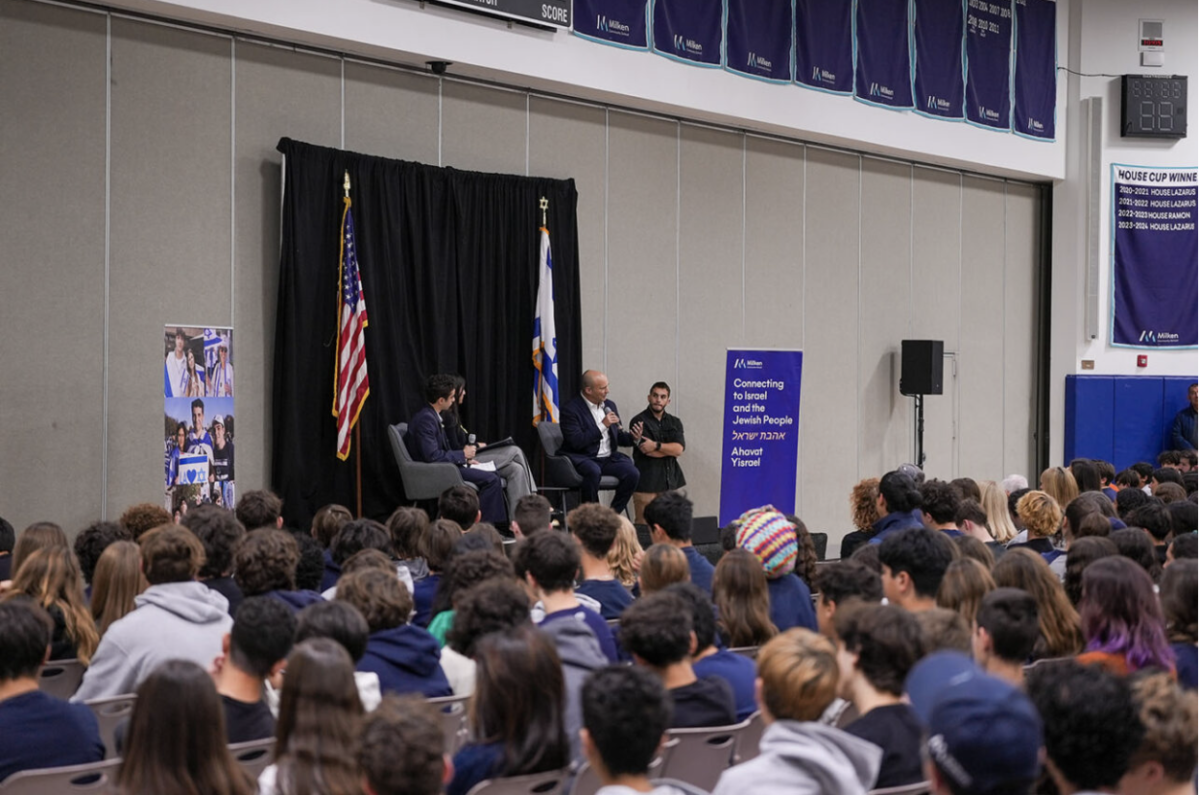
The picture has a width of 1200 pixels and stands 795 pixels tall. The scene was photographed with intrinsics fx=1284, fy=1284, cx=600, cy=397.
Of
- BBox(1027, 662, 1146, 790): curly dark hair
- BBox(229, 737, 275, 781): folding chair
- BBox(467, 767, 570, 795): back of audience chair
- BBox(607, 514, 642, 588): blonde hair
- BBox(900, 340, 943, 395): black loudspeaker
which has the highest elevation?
BBox(900, 340, 943, 395): black loudspeaker

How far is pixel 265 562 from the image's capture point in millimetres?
4207

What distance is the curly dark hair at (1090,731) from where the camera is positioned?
2.06m

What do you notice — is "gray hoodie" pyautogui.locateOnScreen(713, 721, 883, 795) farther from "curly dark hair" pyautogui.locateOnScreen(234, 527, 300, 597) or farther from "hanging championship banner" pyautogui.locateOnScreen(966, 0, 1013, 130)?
"hanging championship banner" pyautogui.locateOnScreen(966, 0, 1013, 130)

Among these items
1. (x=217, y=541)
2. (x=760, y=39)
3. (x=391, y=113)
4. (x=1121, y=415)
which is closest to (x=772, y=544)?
(x=217, y=541)

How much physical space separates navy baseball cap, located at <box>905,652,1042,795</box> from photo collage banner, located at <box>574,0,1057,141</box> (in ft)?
29.5

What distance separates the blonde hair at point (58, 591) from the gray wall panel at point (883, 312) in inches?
402

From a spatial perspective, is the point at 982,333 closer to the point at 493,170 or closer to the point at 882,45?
the point at 882,45

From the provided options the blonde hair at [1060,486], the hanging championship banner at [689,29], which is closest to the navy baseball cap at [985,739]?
the blonde hair at [1060,486]

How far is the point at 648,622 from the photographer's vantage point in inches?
126

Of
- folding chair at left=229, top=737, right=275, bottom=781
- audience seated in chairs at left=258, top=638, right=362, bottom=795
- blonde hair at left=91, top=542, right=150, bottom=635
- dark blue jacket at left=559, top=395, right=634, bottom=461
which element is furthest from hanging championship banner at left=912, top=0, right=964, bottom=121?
audience seated in chairs at left=258, top=638, right=362, bottom=795

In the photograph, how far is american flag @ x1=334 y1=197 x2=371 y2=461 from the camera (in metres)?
8.85

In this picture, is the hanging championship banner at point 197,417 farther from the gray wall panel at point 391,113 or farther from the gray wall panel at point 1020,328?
the gray wall panel at point 1020,328

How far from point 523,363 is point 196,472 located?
115 inches

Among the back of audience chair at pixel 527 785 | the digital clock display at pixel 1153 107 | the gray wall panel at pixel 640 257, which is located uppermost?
the digital clock display at pixel 1153 107
